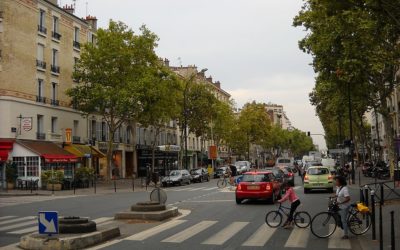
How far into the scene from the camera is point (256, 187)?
2216 centimetres

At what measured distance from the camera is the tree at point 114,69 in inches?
1706

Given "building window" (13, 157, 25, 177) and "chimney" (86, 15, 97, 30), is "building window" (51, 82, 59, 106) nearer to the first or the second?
"building window" (13, 157, 25, 177)

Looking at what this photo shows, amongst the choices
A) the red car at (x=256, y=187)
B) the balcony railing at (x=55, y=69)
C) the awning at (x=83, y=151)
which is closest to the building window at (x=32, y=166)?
the awning at (x=83, y=151)

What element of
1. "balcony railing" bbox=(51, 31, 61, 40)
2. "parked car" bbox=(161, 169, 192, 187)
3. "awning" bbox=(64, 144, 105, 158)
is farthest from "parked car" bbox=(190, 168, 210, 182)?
"balcony railing" bbox=(51, 31, 61, 40)

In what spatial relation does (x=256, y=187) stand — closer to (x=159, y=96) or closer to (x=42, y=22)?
(x=159, y=96)

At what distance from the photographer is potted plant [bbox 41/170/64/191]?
1446 inches

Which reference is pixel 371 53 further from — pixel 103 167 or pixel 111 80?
pixel 103 167

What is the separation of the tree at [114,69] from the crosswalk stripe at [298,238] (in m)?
30.1

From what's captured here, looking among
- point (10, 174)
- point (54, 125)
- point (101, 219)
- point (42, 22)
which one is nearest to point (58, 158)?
point (10, 174)

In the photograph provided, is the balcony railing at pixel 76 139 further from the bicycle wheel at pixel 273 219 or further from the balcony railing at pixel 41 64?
the bicycle wheel at pixel 273 219

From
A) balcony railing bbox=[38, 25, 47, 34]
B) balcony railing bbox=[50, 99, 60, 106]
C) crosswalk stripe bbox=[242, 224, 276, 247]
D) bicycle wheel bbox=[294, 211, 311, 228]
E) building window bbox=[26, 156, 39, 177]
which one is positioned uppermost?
balcony railing bbox=[38, 25, 47, 34]

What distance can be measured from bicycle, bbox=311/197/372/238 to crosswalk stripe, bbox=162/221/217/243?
320cm

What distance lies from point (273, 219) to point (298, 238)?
213 cm

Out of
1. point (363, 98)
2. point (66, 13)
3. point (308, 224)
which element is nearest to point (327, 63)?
point (363, 98)
